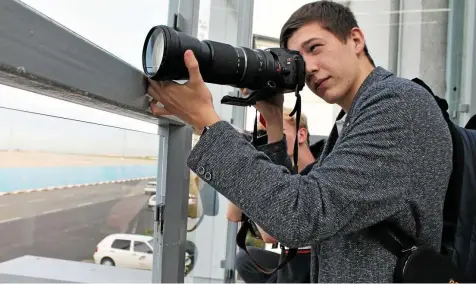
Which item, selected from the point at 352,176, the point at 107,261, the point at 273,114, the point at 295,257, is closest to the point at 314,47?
the point at 273,114

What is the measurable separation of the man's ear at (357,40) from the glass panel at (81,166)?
32 cm

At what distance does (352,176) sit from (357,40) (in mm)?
297

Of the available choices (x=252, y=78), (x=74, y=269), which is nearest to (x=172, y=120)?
(x=252, y=78)

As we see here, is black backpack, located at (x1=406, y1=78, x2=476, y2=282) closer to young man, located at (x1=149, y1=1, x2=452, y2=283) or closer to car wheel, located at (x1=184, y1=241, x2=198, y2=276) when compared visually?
young man, located at (x1=149, y1=1, x2=452, y2=283)

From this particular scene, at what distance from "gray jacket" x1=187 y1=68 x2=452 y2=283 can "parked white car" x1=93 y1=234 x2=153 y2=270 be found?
0.34 m

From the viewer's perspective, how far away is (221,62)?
1.95ft

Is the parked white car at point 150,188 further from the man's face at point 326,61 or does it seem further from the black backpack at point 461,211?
the black backpack at point 461,211

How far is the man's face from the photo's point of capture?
72 centimetres

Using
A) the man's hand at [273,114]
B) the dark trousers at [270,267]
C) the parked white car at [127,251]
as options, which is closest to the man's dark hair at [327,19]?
the man's hand at [273,114]

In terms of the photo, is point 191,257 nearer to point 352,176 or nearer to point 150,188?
point 150,188

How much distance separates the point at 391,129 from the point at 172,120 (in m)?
0.35

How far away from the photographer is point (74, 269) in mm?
717

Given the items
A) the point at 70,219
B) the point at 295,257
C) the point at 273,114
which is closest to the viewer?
the point at 70,219

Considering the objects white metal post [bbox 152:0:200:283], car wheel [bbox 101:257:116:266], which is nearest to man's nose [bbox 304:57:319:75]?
white metal post [bbox 152:0:200:283]
